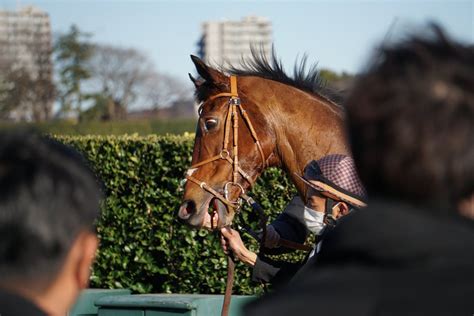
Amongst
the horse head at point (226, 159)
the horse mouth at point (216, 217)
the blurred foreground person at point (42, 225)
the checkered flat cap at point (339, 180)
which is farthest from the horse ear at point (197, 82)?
the blurred foreground person at point (42, 225)

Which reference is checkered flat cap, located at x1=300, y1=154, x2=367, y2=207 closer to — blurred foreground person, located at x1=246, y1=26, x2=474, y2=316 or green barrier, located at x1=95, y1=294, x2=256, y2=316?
blurred foreground person, located at x1=246, y1=26, x2=474, y2=316

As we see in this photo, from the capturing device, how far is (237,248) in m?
4.43

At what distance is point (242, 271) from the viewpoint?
24.3 feet

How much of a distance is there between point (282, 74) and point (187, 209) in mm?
1076

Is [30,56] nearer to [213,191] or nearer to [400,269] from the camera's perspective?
[213,191]

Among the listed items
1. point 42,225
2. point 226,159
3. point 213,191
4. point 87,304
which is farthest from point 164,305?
point 42,225

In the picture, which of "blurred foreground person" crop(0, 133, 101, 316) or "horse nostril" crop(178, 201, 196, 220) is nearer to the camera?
"blurred foreground person" crop(0, 133, 101, 316)

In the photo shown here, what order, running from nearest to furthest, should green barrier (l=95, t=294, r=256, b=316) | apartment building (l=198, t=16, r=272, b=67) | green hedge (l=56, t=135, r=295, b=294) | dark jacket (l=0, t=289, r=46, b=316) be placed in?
dark jacket (l=0, t=289, r=46, b=316) < green barrier (l=95, t=294, r=256, b=316) < green hedge (l=56, t=135, r=295, b=294) < apartment building (l=198, t=16, r=272, b=67)

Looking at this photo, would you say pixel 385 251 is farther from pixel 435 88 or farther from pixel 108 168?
pixel 108 168

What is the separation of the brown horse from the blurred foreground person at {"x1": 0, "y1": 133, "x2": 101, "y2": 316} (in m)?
3.60

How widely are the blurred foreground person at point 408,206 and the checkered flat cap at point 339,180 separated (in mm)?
2275

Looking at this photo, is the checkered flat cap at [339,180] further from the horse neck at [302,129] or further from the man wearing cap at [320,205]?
the horse neck at [302,129]

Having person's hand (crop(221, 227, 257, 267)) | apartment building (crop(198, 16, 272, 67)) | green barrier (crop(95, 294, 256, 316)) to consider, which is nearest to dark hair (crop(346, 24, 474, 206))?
person's hand (crop(221, 227, 257, 267))

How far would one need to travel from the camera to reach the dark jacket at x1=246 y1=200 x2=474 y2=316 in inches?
58.3
